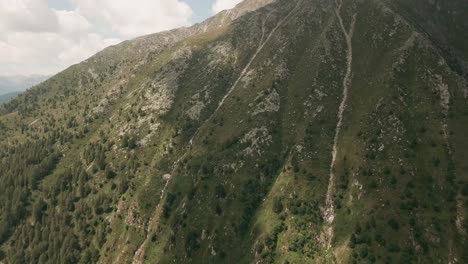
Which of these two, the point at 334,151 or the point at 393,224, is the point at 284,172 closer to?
the point at 334,151

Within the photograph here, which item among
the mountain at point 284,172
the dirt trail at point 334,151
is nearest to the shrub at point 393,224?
the mountain at point 284,172

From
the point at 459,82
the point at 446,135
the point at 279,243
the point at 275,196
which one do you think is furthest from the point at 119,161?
the point at 459,82

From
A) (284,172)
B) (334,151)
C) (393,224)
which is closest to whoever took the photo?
(393,224)

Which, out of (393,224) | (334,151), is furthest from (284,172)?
(393,224)

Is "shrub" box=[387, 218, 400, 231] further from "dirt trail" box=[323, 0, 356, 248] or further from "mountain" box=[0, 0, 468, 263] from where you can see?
"dirt trail" box=[323, 0, 356, 248]

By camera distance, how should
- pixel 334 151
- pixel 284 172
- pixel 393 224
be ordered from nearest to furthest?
pixel 393 224 < pixel 284 172 < pixel 334 151

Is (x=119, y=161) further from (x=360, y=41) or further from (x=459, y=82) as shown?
(x=459, y=82)

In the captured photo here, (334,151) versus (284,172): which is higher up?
(284,172)

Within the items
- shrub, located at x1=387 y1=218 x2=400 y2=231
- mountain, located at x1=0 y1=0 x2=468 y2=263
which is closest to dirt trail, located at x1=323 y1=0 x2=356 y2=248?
mountain, located at x1=0 y1=0 x2=468 y2=263

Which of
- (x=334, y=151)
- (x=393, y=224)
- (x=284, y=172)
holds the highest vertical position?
(x=284, y=172)
